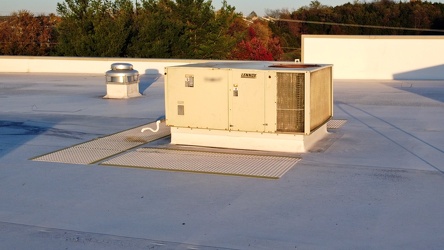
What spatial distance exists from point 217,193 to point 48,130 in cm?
651

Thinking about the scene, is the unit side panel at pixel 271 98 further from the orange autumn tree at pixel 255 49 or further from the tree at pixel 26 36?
the tree at pixel 26 36

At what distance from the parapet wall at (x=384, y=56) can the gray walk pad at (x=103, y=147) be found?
1506 cm

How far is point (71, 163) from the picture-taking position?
1081 centimetres

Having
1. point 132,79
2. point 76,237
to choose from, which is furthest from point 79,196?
point 132,79

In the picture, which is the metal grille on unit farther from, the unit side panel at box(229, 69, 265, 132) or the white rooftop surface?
the white rooftop surface

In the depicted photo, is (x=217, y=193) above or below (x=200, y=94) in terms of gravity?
below

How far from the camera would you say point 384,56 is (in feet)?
89.7

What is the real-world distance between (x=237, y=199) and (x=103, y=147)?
4332 millimetres

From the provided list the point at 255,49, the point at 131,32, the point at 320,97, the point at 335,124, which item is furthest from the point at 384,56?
the point at 255,49

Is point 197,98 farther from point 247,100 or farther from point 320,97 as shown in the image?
point 320,97

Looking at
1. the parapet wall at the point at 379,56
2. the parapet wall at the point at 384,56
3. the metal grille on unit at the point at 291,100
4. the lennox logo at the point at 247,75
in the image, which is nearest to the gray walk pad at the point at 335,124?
the metal grille on unit at the point at 291,100

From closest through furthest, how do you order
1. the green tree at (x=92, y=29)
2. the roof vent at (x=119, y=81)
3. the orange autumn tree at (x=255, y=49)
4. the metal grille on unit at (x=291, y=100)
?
1. the metal grille on unit at (x=291, y=100)
2. the roof vent at (x=119, y=81)
3. the green tree at (x=92, y=29)
4. the orange autumn tree at (x=255, y=49)

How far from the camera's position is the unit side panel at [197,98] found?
38.9 ft

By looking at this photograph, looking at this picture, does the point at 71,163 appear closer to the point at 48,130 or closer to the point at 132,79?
the point at 48,130
